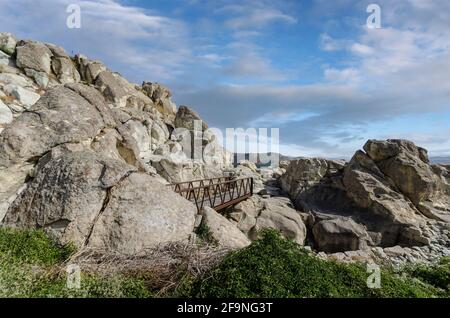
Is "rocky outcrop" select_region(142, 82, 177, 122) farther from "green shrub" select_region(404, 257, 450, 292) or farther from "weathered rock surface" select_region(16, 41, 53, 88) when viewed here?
"green shrub" select_region(404, 257, 450, 292)

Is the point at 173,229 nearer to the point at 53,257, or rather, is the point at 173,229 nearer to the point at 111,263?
the point at 111,263

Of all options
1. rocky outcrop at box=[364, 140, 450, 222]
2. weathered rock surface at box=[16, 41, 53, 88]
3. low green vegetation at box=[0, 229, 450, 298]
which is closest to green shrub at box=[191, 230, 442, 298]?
low green vegetation at box=[0, 229, 450, 298]

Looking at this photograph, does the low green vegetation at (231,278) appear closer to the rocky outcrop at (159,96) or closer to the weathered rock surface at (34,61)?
the weathered rock surface at (34,61)

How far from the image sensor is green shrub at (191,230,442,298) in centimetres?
595

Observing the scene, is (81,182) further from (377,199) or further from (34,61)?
(34,61)

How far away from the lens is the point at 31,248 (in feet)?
24.2

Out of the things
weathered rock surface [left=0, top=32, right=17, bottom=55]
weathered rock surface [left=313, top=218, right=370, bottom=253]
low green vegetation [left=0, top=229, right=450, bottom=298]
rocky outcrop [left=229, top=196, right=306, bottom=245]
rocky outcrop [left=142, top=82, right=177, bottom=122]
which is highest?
weathered rock surface [left=0, top=32, right=17, bottom=55]

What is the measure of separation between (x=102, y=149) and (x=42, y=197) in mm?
4259

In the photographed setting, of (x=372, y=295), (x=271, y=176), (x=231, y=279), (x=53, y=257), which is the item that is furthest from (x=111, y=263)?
(x=271, y=176)

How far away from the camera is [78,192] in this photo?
8.40m

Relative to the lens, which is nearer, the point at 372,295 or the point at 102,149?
the point at 372,295

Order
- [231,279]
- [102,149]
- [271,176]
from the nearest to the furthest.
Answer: [231,279] < [102,149] < [271,176]

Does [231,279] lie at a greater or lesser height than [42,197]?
lesser

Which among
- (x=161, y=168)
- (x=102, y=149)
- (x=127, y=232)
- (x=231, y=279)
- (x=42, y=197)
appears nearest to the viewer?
(x=231, y=279)
